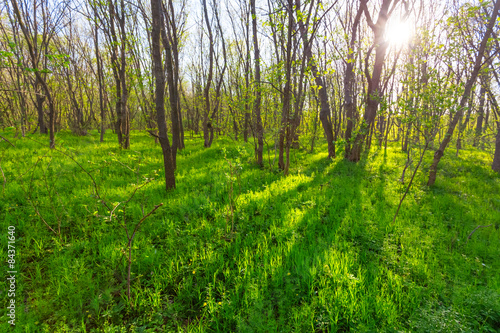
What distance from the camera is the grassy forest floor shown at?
2.07 metres

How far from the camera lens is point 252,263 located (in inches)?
109

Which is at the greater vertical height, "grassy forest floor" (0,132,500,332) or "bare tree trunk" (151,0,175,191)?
"bare tree trunk" (151,0,175,191)

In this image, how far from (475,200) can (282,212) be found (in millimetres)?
5418

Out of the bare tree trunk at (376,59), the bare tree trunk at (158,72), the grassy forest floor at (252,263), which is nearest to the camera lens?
the grassy forest floor at (252,263)

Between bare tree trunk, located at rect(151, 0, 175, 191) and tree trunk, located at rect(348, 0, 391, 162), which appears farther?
tree trunk, located at rect(348, 0, 391, 162)

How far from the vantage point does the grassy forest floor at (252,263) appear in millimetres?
2072

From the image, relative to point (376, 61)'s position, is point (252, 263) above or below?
below

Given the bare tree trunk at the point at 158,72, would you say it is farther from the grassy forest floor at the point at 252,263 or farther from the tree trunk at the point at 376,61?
the tree trunk at the point at 376,61

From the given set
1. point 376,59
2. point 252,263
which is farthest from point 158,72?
point 376,59

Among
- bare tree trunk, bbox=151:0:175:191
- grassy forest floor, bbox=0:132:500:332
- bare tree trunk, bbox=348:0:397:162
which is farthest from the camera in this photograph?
bare tree trunk, bbox=348:0:397:162

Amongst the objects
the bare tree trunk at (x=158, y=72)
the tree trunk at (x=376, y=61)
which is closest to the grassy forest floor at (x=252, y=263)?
the bare tree trunk at (x=158, y=72)

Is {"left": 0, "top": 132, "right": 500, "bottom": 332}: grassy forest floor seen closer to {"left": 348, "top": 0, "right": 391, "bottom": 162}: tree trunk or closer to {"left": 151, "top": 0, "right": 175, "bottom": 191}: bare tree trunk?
{"left": 151, "top": 0, "right": 175, "bottom": 191}: bare tree trunk

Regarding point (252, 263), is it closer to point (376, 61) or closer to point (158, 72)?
point (158, 72)

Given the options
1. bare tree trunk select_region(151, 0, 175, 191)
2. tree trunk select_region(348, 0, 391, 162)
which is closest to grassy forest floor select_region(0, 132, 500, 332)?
bare tree trunk select_region(151, 0, 175, 191)
